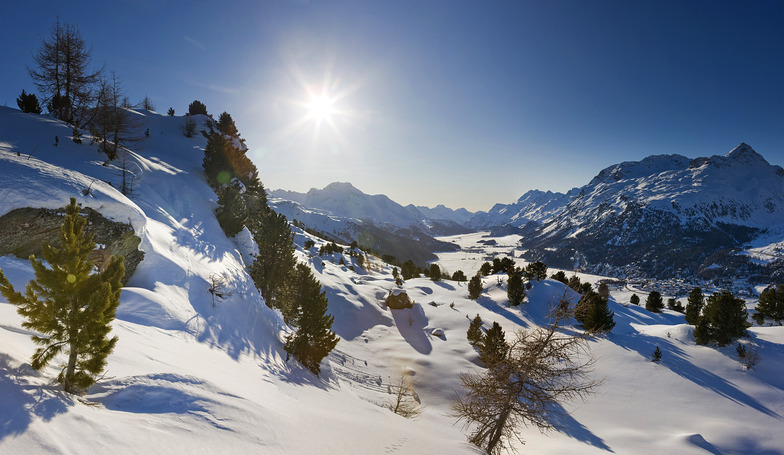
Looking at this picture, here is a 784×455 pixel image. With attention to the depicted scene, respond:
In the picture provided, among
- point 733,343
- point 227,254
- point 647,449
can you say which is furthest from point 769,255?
point 227,254

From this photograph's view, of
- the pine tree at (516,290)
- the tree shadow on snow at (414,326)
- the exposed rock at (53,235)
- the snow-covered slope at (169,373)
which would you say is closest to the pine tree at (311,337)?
the snow-covered slope at (169,373)

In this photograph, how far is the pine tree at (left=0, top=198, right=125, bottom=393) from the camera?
18.0ft

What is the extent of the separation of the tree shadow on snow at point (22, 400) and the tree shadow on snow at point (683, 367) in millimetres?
34239

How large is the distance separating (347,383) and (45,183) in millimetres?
20389

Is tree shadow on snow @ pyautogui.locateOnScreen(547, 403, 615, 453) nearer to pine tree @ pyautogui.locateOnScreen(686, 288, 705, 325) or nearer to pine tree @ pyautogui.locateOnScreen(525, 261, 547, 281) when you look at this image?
pine tree @ pyautogui.locateOnScreen(686, 288, 705, 325)

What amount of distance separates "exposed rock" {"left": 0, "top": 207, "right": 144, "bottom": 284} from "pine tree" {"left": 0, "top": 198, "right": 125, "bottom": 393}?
483 centimetres

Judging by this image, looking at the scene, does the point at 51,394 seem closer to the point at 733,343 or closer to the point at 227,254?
the point at 227,254

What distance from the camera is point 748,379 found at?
2156 centimetres

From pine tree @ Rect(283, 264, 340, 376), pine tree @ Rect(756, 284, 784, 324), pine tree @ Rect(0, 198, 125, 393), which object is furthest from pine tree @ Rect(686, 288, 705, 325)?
pine tree @ Rect(0, 198, 125, 393)

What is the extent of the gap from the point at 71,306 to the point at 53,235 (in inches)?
431

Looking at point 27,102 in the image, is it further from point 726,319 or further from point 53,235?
point 726,319

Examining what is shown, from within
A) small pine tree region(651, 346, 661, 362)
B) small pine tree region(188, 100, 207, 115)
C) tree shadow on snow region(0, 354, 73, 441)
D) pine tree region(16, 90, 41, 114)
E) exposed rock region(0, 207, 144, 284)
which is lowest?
small pine tree region(651, 346, 661, 362)

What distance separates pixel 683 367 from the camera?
23.9 metres

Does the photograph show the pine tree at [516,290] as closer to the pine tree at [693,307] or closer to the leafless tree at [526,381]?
the pine tree at [693,307]
